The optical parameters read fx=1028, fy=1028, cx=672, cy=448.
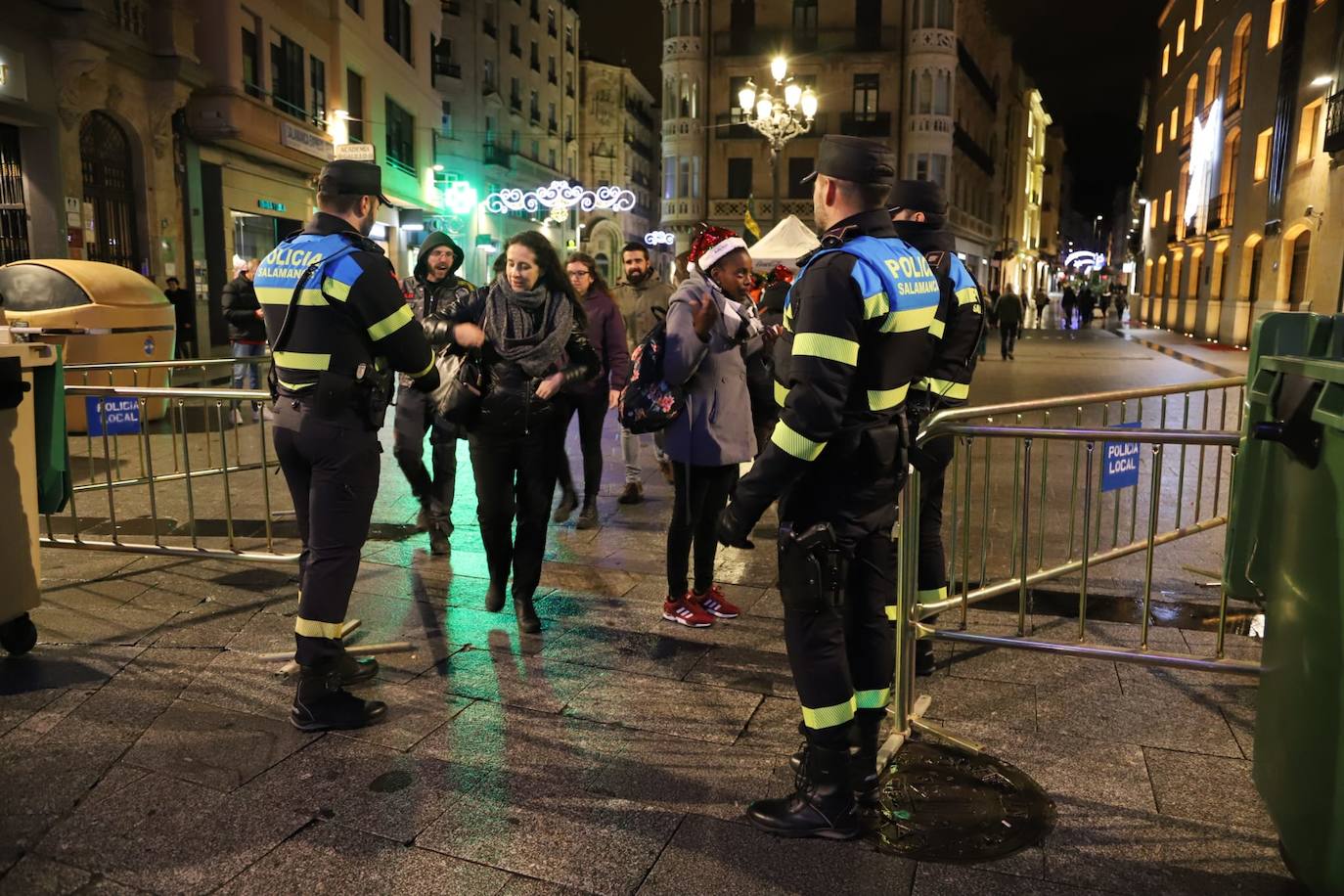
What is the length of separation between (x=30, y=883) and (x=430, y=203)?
104 feet

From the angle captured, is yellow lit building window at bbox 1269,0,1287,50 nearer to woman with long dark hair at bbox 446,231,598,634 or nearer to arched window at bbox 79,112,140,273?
arched window at bbox 79,112,140,273

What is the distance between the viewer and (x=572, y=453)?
9.81m

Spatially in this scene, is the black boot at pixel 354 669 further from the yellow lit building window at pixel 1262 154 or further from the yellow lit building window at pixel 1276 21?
the yellow lit building window at pixel 1262 154

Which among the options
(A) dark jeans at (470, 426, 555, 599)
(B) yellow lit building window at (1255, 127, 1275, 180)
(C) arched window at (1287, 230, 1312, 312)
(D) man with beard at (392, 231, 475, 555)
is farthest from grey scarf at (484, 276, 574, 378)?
(B) yellow lit building window at (1255, 127, 1275, 180)

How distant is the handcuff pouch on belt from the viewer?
305cm

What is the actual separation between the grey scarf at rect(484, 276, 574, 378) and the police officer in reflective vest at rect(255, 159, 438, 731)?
97cm

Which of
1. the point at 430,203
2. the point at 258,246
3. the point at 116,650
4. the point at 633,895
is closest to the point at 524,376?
the point at 116,650

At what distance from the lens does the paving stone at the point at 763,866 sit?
2.83 m

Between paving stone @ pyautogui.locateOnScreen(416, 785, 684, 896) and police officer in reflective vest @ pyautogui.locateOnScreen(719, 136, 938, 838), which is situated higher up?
police officer in reflective vest @ pyautogui.locateOnScreen(719, 136, 938, 838)

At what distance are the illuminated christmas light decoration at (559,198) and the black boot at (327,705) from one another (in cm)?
3090

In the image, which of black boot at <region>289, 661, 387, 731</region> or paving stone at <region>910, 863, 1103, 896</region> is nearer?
paving stone at <region>910, 863, 1103, 896</region>

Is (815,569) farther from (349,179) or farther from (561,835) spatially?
(349,179)

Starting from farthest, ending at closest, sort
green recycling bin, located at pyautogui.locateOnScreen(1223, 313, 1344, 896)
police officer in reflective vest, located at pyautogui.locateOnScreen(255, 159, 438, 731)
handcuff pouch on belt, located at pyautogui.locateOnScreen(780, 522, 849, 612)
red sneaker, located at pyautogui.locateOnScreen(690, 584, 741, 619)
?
red sneaker, located at pyautogui.locateOnScreen(690, 584, 741, 619)
police officer in reflective vest, located at pyautogui.locateOnScreen(255, 159, 438, 731)
handcuff pouch on belt, located at pyautogui.locateOnScreen(780, 522, 849, 612)
green recycling bin, located at pyautogui.locateOnScreen(1223, 313, 1344, 896)

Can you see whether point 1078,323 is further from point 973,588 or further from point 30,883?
point 30,883
